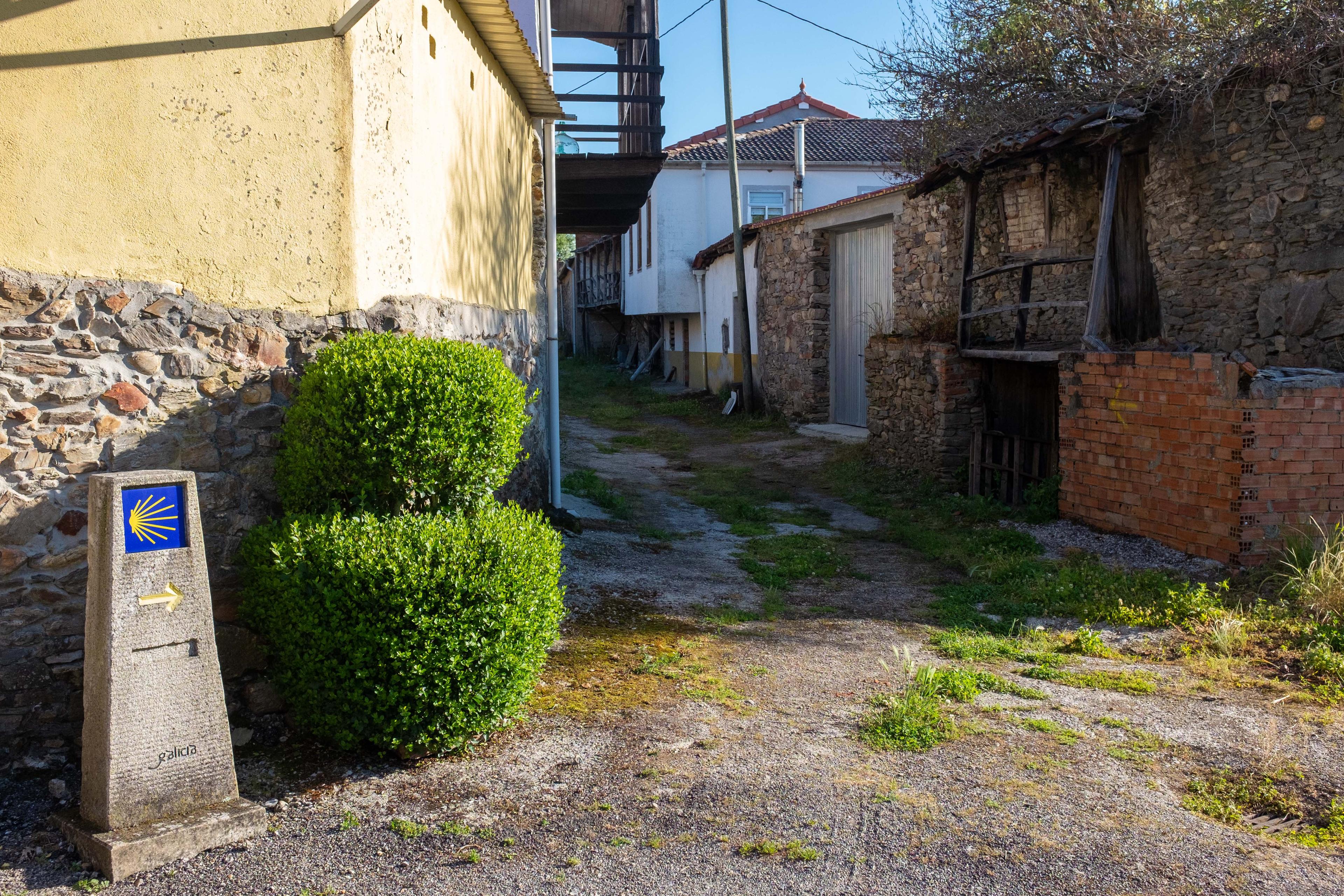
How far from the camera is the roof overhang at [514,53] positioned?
5.92 meters

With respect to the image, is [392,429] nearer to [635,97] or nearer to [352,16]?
[352,16]

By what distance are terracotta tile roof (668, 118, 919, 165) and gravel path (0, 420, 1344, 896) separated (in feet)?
61.0

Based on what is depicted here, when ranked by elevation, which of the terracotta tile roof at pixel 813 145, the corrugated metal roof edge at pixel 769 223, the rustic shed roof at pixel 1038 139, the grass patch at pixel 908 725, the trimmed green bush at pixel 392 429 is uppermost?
the terracotta tile roof at pixel 813 145

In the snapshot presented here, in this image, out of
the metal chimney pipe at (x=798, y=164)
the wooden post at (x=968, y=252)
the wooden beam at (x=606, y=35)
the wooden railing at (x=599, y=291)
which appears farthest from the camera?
the wooden railing at (x=599, y=291)

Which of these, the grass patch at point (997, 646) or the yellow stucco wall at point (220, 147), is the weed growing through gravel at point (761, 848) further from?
the yellow stucco wall at point (220, 147)

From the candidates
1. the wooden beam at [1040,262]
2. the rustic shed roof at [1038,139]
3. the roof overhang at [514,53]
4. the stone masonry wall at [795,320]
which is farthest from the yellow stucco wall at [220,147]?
the stone masonry wall at [795,320]

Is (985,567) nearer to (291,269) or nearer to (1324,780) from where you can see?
(1324,780)

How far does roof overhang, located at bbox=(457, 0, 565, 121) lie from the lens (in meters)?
5.92

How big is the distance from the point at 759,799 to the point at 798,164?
19.8 metres

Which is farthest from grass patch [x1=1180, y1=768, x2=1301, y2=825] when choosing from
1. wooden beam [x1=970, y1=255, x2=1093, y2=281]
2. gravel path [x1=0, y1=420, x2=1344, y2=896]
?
wooden beam [x1=970, y1=255, x2=1093, y2=281]

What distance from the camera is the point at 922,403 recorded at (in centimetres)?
1062

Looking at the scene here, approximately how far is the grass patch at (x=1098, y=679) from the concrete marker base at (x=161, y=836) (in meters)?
3.56

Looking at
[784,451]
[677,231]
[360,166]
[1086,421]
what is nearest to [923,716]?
[360,166]

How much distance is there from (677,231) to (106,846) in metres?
20.2
